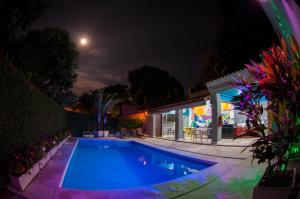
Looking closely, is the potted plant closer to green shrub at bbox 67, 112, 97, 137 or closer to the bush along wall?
the bush along wall

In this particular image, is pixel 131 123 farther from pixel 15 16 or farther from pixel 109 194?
pixel 109 194

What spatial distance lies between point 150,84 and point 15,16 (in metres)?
26.1

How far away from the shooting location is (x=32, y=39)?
1389 centimetres

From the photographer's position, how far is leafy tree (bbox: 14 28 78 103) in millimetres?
13602

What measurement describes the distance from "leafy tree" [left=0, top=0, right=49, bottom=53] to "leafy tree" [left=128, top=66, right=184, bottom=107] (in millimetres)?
21955

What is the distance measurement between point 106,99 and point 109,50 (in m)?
6.04

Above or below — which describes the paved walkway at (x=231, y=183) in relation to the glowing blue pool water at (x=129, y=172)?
above

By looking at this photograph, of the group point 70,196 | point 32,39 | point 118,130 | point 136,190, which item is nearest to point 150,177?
point 136,190

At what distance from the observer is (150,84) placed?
3559 centimetres

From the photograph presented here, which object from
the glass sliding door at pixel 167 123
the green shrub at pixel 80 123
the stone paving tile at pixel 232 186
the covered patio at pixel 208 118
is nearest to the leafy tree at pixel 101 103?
the green shrub at pixel 80 123

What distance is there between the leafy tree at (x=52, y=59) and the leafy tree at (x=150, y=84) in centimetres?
1535

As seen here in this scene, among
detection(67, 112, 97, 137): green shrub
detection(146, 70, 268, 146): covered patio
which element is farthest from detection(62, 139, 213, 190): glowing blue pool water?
detection(67, 112, 97, 137): green shrub

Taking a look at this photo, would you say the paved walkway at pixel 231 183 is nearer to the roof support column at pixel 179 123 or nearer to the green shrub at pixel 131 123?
the roof support column at pixel 179 123

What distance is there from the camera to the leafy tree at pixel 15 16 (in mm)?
9805
